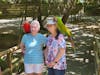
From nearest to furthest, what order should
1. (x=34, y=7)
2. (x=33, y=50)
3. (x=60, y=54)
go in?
1. (x=60, y=54)
2. (x=33, y=50)
3. (x=34, y=7)

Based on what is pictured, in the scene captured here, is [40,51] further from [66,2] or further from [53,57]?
[66,2]

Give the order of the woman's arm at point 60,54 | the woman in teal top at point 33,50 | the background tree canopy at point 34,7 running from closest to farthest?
the woman's arm at point 60,54, the woman in teal top at point 33,50, the background tree canopy at point 34,7

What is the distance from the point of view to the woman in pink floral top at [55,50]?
14.1ft

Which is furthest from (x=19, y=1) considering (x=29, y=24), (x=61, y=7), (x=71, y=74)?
(x=29, y=24)

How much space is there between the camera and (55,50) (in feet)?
14.3

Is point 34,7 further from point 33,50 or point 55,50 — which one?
point 55,50

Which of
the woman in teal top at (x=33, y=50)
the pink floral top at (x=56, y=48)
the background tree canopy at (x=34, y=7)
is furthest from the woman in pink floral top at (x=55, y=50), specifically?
the background tree canopy at (x=34, y=7)

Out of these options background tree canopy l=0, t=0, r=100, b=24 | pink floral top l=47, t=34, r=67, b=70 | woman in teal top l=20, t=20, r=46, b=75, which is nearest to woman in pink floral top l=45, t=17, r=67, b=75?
pink floral top l=47, t=34, r=67, b=70

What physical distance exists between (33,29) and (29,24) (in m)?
0.14

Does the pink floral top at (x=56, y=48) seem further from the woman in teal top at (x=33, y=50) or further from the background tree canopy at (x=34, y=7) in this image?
the background tree canopy at (x=34, y=7)

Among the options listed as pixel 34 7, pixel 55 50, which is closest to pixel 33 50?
pixel 55 50

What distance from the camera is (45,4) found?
17.4m

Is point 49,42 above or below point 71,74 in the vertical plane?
above

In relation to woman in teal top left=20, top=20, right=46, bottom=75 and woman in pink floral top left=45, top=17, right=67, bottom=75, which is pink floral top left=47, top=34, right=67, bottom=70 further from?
woman in teal top left=20, top=20, right=46, bottom=75
